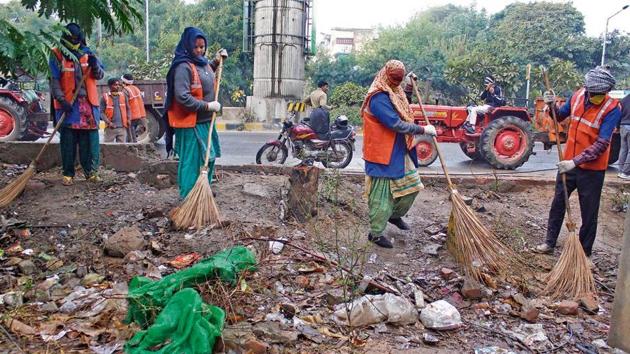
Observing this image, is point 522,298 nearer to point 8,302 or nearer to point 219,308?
point 219,308

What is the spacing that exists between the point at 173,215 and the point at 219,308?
191cm

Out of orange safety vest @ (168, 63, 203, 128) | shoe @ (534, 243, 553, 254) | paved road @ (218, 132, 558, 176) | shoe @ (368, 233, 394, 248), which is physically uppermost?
orange safety vest @ (168, 63, 203, 128)

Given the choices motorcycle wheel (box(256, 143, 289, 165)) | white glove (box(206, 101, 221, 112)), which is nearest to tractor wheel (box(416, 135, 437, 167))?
motorcycle wheel (box(256, 143, 289, 165))

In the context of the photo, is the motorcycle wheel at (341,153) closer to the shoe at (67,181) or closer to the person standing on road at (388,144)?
the shoe at (67,181)

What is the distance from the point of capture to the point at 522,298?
3850 mm

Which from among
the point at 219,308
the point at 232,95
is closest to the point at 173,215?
the point at 219,308

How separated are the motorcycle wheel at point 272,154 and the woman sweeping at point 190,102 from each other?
11.4ft

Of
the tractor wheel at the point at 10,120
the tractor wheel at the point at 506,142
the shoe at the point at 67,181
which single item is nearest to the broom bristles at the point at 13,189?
the shoe at the point at 67,181

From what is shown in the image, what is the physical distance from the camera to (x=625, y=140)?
8766 mm

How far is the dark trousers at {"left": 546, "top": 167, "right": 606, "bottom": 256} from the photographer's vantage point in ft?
15.5

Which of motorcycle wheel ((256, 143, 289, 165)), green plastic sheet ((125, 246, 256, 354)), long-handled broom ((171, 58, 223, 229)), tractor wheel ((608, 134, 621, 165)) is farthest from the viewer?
tractor wheel ((608, 134, 621, 165))

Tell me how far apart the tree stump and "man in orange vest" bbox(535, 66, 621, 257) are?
214 centimetres

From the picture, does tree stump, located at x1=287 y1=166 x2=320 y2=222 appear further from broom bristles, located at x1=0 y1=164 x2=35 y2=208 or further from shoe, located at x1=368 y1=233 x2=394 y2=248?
broom bristles, located at x1=0 y1=164 x2=35 y2=208

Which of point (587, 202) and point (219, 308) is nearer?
point (219, 308)
